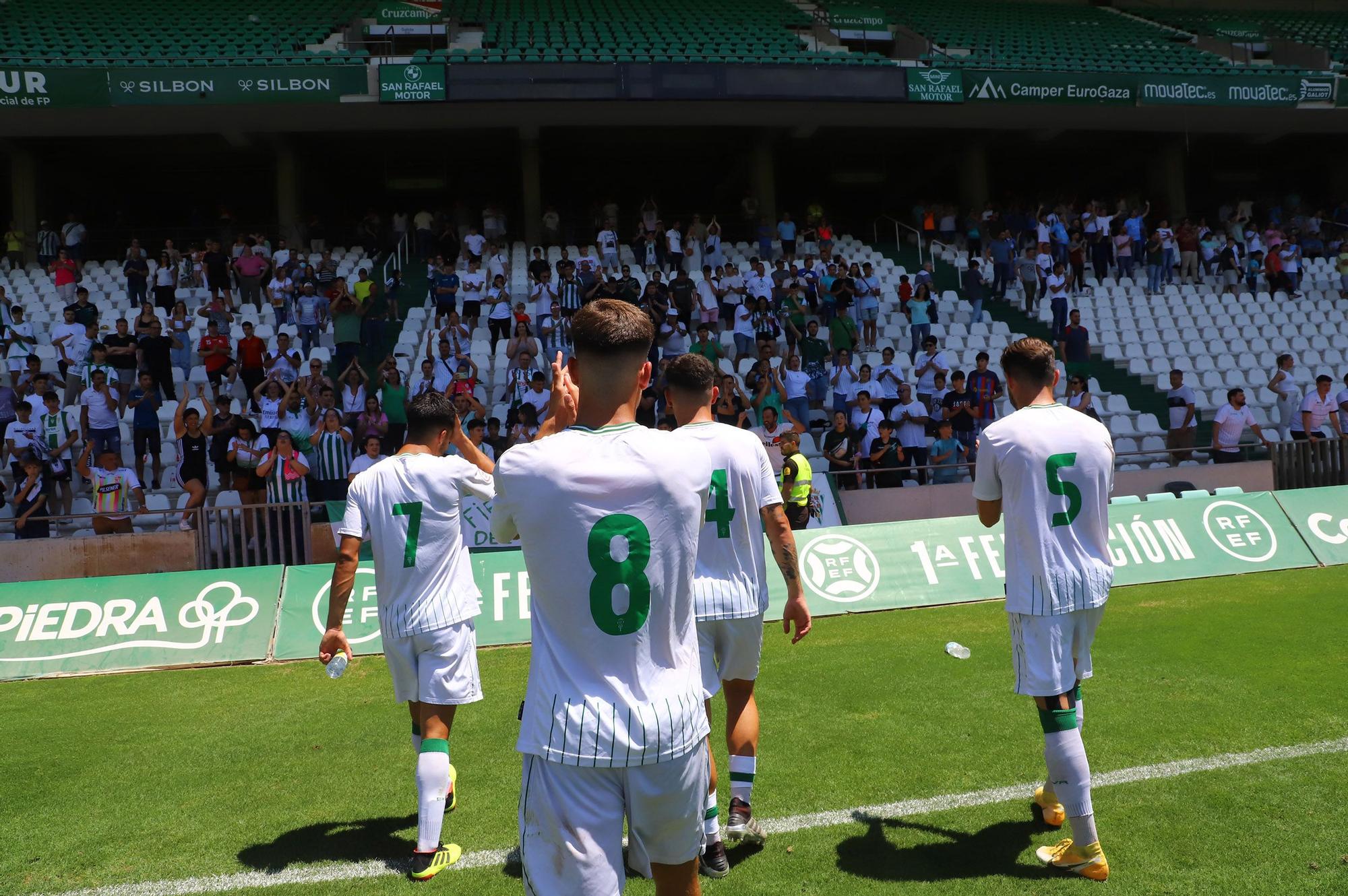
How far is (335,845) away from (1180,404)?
15.2 metres

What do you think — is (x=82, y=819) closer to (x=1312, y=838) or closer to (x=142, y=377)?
(x=1312, y=838)

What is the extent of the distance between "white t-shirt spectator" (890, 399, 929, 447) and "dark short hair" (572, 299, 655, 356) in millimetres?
12767

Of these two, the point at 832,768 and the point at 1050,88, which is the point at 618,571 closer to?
the point at 832,768

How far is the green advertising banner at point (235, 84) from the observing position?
21078mm

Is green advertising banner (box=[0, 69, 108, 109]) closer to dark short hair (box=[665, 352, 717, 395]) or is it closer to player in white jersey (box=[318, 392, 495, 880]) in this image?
player in white jersey (box=[318, 392, 495, 880])

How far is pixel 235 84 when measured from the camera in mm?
21422

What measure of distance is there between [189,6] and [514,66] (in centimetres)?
1064

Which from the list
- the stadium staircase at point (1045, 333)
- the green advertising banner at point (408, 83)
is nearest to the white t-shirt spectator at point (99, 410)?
the green advertising banner at point (408, 83)

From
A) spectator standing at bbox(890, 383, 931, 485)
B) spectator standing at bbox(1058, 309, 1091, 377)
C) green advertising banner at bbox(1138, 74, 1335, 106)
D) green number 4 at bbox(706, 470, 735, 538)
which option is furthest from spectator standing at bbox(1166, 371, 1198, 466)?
green number 4 at bbox(706, 470, 735, 538)

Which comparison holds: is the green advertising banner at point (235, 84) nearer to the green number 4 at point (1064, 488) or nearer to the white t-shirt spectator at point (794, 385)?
the white t-shirt spectator at point (794, 385)

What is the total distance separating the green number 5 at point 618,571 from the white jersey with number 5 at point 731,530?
1.99m

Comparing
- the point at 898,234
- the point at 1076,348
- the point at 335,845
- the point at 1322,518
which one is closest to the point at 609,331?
the point at 335,845

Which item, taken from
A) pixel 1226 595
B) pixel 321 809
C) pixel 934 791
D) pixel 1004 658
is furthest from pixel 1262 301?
pixel 321 809

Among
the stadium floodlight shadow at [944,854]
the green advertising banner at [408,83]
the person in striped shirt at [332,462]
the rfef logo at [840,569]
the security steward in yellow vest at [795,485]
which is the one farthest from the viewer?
the green advertising banner at [408,83]
